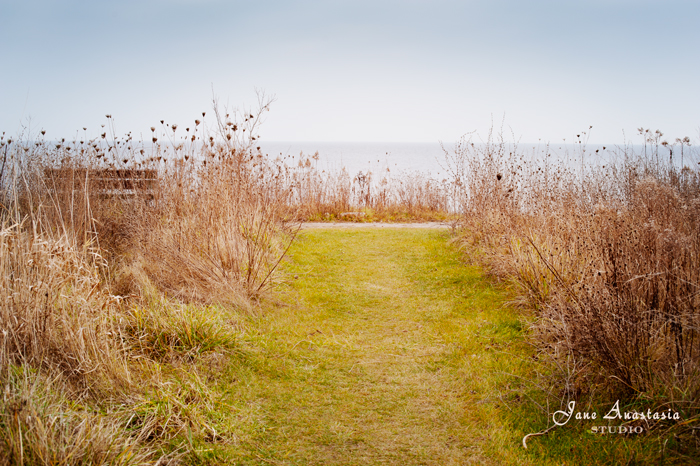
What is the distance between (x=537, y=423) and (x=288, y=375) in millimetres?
1801

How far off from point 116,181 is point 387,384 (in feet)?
16.0

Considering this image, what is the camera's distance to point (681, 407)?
2.40 m

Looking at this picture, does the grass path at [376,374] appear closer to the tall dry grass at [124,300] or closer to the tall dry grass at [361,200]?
the tall dry grass at [124,300]

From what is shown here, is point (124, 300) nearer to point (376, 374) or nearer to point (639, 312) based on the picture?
point (376, 374)

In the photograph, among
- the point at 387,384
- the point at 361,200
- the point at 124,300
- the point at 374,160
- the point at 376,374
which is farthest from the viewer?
the point at 374,160

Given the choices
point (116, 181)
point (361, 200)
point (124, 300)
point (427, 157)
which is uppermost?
point (427, 157)

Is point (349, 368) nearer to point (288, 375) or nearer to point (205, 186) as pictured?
point (288, 375)

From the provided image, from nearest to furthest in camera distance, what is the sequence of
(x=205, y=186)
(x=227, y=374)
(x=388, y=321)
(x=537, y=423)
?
(x=537, y=423) → (x=227, y=374) → (x=388, y=321) → (x=205, y=186)

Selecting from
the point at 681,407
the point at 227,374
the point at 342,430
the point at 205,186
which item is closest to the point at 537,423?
the point at 681,407

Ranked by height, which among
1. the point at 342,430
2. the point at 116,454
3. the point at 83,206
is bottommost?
the point at 342,430

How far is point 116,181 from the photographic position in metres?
6.21

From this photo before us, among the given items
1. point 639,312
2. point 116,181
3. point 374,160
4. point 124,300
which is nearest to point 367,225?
point 116,181

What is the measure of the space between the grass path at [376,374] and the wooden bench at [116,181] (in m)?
2.27

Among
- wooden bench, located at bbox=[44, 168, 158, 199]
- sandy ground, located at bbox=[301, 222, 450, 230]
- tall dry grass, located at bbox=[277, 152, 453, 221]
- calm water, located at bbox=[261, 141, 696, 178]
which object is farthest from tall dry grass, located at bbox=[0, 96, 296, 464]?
tall dry grass, located at bbox=[277, 152, 453, 221]
